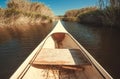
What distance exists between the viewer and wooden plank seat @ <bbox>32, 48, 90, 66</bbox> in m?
8.24

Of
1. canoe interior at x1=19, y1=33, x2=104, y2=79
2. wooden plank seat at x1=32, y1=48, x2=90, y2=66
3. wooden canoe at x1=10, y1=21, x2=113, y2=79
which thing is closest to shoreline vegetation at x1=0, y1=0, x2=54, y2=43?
wooden plank seat at x1=32, y1=48, x2=90, y2=66

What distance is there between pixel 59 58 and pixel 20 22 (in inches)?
1878

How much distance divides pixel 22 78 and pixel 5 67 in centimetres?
535

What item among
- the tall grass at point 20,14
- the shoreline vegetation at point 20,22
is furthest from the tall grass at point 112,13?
the tall grass at point 20,14

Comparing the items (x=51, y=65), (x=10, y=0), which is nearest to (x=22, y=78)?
(x=51, y=65)

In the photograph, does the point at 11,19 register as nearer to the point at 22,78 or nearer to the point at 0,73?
the point at 0,73

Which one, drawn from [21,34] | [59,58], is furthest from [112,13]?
[59,58]

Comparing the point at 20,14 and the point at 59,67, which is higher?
the point at 20,14

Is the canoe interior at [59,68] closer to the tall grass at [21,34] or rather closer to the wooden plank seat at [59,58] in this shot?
the wooden plank seat at [59,58]

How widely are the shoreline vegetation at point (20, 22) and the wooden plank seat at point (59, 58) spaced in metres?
13.7

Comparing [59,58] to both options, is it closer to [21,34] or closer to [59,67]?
[59,67]

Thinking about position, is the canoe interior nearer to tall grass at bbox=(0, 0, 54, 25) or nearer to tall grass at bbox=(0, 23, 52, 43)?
tall grass at bbox=(0, 23, 52, 43)

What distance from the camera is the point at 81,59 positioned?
8773 millimetres

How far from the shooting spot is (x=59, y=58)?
8.89 m
